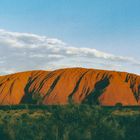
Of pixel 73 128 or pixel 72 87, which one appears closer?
pixel 73 128

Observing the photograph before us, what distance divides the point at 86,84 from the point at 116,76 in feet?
38.4

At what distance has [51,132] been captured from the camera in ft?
172

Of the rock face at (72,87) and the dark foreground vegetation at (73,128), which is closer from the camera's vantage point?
the dark foreground vegetation at (73,128)

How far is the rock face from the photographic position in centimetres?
15550

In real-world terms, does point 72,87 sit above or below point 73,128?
above

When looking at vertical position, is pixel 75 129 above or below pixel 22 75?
below

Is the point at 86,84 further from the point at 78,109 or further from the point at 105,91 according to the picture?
the point at 78,109

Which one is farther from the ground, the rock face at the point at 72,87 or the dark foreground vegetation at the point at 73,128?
the rock face at the point at 72,87

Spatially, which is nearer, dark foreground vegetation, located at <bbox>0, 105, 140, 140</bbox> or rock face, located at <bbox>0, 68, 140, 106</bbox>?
dark foreground vegetation, located at <bbox>0, 105, 140, 140</bbox>

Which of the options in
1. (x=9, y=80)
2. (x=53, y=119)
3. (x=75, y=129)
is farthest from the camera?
(x=9, y=80)

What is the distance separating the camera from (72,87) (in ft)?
547

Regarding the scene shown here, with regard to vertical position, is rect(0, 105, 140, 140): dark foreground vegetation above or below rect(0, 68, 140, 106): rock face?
below

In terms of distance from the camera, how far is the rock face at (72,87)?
510 feet

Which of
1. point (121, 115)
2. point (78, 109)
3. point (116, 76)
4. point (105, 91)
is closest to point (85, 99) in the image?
point (105, 91)
